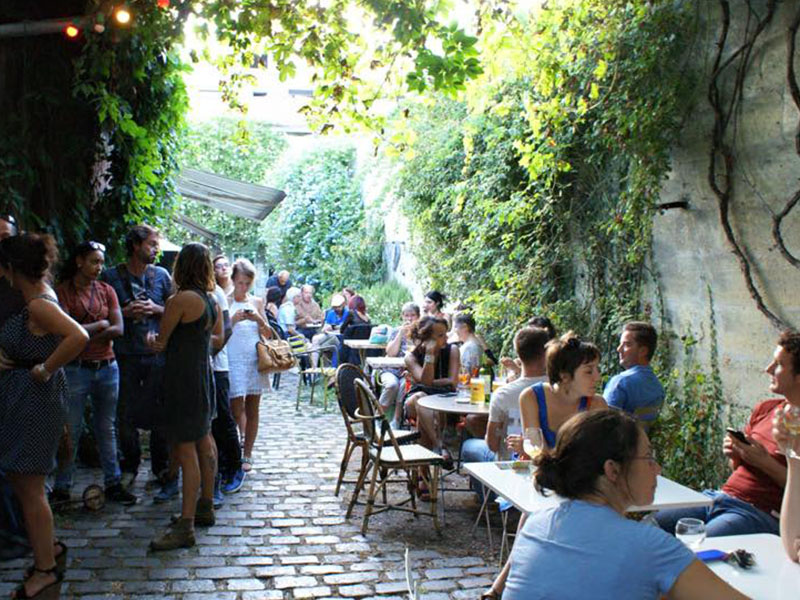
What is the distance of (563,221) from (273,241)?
15455 mm

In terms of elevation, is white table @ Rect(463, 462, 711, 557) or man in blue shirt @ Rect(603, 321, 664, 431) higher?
man in blue shirt @ Rect(603, 321, 664, 431)

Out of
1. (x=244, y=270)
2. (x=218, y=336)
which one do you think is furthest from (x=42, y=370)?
(x=244, y=270)

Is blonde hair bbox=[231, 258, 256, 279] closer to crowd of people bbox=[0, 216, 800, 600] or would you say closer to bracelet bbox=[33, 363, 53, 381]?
crowd of people bbox=[0, 216, 800, 600]

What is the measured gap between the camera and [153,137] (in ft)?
25.1

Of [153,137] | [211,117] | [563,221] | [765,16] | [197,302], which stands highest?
[211,117]

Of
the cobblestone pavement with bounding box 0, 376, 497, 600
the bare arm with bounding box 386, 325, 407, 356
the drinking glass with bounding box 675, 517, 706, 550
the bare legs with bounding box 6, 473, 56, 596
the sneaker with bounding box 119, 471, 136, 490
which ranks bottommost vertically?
the cobblestone pavement with bounding box 0, 376, 497, 600

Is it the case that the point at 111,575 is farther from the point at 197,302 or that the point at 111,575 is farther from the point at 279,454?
the point at 279,454

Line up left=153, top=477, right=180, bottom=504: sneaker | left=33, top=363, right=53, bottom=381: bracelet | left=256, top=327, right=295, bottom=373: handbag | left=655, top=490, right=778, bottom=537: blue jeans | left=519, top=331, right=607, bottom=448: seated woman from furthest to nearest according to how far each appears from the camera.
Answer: left=256, top=327, right=295, bottom=373: handbag < left=153, top=477, right=180, bottom=504: sneaker < left=519, top=331, right=607, bottom=448: seated woman < left=33, top=363, right=53, bottom=381: bracelet < left=655, top=490, right=778, bottom=537: blue jeans

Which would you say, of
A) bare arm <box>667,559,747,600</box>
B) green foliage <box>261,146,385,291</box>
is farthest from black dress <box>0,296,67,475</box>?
green foliage <box>261,146,385,291</box>

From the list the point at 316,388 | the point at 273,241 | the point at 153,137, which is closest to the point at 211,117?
the point at 273,241

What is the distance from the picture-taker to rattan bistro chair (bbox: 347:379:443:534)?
18.4 ft

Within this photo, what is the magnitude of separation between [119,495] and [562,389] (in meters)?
3.53

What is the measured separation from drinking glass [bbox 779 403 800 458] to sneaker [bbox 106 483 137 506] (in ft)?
15.4

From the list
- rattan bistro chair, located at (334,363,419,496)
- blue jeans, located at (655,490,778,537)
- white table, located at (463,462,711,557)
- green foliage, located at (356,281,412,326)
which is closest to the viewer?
white table, located at (463,462,711,557)
